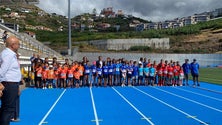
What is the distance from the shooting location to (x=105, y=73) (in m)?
21.3

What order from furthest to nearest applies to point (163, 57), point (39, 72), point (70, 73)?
point (163, 57)
point (70, 73)
point (39, 72)

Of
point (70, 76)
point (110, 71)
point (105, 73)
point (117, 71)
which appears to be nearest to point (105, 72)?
point (105, 73)

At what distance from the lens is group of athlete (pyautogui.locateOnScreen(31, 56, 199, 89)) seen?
20.1 meters

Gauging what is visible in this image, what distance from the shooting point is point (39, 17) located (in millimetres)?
129625

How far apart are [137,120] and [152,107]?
2659 mm

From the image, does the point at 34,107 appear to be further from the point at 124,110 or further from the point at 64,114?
the point at 124,110

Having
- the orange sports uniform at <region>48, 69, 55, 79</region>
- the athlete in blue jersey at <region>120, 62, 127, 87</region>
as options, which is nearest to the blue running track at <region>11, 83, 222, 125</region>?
the orange sports uniform at <region>48, 69, 55, 79</region>

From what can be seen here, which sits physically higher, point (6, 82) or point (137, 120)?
point (6, 82)

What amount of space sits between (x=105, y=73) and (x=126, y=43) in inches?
1937

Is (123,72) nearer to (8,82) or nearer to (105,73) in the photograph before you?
(105,73)

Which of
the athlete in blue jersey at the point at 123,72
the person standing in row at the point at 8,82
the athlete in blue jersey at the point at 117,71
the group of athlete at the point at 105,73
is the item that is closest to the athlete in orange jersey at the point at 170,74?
the group of athlete at the point at 105,73

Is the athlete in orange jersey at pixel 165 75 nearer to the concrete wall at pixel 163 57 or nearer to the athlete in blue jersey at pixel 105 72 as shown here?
the athlete in blue jersey at pixel 105 72

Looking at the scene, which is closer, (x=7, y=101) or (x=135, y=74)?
(x=7, y=101)

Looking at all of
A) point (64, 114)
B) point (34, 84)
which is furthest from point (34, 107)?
point (34, 84)
